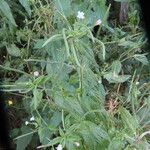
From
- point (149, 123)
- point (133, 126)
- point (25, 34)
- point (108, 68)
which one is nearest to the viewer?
point (133, 126)

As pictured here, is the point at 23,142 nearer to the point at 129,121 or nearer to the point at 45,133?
the point at 45,133

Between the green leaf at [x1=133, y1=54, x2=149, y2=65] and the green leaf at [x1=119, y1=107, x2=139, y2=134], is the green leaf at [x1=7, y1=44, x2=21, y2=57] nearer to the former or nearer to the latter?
the green leaf at [x1=133, y1=54, x2=149, y2=65]

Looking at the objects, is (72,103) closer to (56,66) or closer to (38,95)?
(38,95)

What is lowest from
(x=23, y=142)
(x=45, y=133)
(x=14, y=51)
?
(x=23, y=142)

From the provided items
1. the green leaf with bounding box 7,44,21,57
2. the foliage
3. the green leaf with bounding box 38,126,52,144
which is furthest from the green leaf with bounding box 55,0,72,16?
the green leaf with bounding box 38,126,52,144

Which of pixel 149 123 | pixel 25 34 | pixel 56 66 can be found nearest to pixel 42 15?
pixel 25 34

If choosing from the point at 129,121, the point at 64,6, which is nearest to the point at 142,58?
the point at 64,6

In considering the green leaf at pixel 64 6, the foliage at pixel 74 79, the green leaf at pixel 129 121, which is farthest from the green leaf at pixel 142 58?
the green leaf at pixel 129 121

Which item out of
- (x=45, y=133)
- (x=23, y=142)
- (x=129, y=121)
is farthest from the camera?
(x=23, y=142)
